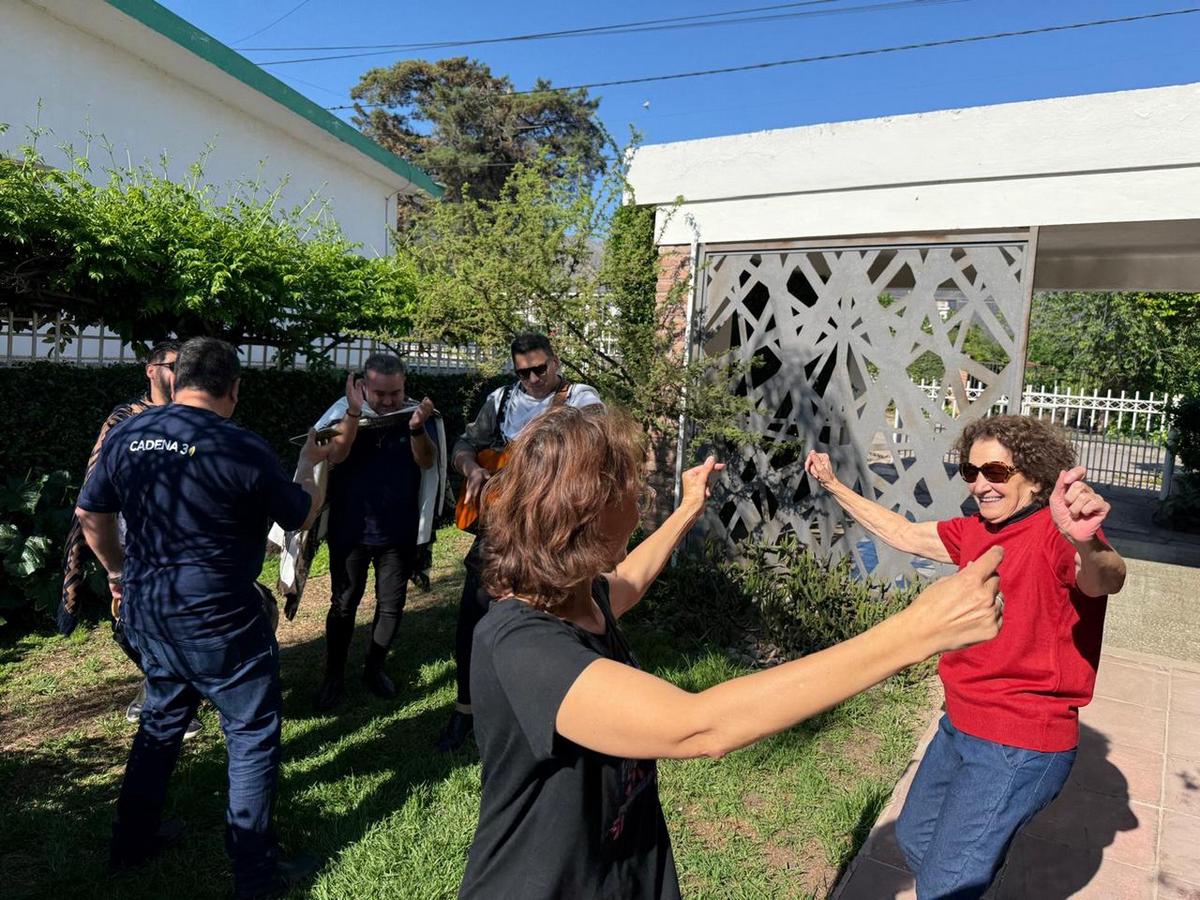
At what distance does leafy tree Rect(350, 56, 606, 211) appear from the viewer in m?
29.5

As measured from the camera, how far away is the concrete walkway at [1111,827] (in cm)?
295

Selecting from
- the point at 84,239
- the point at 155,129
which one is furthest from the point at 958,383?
the point at 155,129

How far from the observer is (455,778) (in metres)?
3.52

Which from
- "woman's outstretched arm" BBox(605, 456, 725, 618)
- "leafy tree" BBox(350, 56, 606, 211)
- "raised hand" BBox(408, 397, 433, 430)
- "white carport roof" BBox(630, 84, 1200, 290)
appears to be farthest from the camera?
"leafy tree" BBox(350, 56, 606, 211)

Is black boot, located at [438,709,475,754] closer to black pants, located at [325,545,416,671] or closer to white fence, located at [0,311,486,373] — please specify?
black pants, located at [325,545,416,671]

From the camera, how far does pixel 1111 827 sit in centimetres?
337

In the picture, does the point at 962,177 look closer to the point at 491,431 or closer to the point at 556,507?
the point at 491,431

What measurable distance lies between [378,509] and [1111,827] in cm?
Answer: 372

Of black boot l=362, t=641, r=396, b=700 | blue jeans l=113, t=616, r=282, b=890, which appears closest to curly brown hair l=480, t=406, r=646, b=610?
blue jeans l=113, t=616, r=282, b=890

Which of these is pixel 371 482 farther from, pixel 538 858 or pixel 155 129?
pixel 155 129

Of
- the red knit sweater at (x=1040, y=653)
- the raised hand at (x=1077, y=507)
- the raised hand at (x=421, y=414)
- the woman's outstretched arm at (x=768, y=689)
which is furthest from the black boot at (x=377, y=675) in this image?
the raised hand at (x=1077, y=507)

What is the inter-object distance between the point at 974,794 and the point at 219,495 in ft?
8.13

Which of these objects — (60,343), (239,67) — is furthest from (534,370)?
(239,67)

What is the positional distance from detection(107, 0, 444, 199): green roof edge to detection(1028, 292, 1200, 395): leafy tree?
16561 mm
